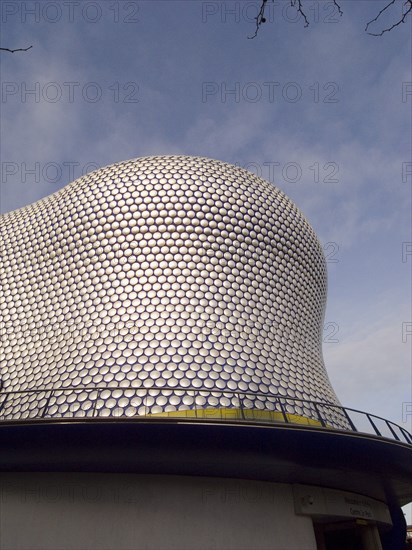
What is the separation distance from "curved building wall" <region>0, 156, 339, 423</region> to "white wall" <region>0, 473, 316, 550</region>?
96.0 inches

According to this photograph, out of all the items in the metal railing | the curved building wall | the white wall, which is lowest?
the white wall

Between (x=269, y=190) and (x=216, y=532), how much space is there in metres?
14.6

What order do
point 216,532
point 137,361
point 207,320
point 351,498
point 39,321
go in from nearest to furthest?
point 216,532 < point 351,498 < point 137,361 < point 207,320 < point 39,321

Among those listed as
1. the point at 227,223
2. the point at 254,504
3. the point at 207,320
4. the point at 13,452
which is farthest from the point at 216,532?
the point at 227,223

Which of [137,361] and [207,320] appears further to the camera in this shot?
[207,320]

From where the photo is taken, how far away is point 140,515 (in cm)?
1111

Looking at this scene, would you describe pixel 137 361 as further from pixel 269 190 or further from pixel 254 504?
pixel 269 190

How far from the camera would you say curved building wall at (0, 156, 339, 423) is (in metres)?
14.9

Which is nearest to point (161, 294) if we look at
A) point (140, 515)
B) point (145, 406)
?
point (145, 406)

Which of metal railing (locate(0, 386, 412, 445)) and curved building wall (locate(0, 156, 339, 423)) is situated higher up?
curved building wall (locate(0, 156, 339, 423))

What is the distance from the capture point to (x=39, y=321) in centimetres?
1769

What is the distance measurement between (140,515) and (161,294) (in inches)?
301

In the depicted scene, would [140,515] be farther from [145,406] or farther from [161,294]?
[161,294]

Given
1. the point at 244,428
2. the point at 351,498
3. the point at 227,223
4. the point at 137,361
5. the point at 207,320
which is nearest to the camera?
the point at 244,428
